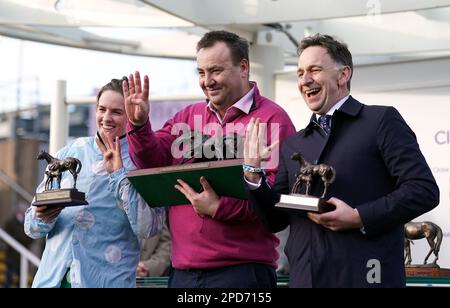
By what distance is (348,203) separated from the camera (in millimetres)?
3186

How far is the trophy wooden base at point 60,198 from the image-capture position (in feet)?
11.6

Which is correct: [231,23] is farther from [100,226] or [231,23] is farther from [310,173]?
[310,173]

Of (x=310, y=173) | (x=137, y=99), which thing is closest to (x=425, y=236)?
(x=310, y=173)

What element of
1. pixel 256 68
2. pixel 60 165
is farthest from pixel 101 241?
pixel 256 68

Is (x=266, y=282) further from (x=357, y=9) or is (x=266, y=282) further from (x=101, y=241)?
(x=357, y=9)

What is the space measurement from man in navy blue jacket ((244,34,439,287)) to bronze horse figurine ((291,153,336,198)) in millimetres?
54

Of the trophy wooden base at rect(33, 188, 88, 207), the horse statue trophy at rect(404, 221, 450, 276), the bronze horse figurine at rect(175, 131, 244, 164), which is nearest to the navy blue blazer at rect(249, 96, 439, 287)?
the bronze horse figurine at rect(175, 131, 244, 164)

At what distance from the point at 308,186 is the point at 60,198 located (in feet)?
3.43

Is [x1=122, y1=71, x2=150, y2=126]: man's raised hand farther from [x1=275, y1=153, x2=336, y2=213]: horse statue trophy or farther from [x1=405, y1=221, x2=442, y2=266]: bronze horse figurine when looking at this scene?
[x1=405, y1=221, x2=442, y2=266]: bronze horse figurine

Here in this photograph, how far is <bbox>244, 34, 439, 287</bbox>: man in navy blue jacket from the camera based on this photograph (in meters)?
3.08

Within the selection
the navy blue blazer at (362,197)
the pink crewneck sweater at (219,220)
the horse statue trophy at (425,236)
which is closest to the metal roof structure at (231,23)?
the horse statue trophy at (425,236)

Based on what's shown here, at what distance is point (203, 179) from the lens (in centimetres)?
340
